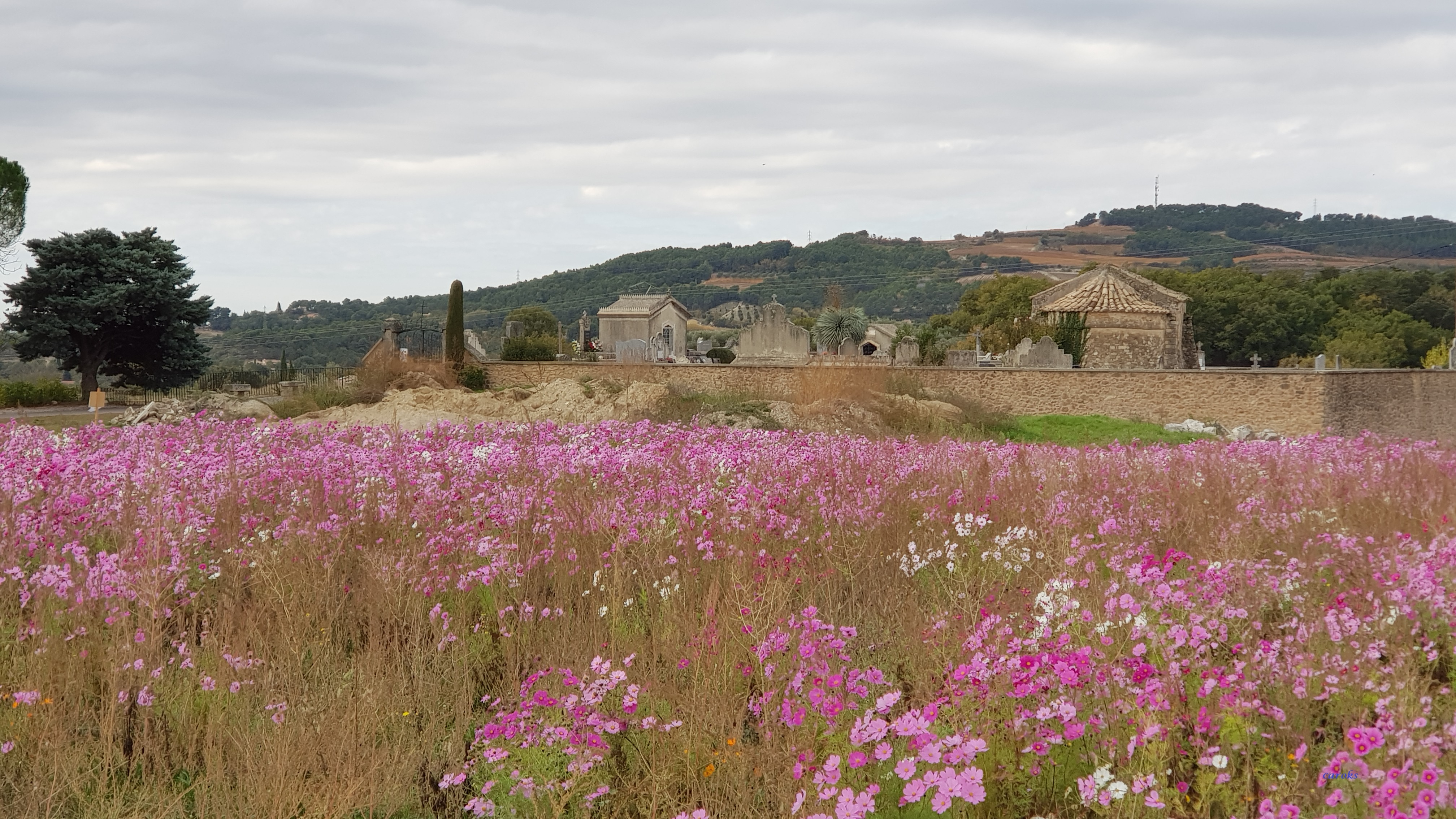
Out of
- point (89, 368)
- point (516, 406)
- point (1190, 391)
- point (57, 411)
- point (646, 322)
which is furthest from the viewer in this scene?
point (646, 322)

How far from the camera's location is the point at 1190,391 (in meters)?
24.4

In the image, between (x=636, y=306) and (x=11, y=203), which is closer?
(x=11, y=203)

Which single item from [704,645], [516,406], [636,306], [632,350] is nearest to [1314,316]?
[636,306]

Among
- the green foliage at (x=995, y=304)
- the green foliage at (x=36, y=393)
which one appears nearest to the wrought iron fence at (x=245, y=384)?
the green foliage at (x=36, y=393)

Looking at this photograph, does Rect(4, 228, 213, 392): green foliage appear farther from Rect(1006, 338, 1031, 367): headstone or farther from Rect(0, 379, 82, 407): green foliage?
Rect(1006, 338, 1031, 367): headstone

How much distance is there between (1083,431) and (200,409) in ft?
57.7

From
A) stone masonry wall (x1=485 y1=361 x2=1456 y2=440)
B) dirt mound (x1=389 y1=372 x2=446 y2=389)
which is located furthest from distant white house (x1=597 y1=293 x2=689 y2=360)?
stone masonry wall (x1=485 y1=361 x2=1456 y2=440)

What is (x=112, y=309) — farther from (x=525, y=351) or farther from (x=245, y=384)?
(x=525, y=351)

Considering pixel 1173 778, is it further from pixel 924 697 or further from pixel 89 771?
pixel 89 771

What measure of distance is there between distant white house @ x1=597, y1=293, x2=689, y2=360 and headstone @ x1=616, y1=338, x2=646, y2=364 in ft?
39.4

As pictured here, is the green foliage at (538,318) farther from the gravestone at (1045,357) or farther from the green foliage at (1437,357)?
the green foliage at (1437,357)

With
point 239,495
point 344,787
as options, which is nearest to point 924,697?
point 344,787

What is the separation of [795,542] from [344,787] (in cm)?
287

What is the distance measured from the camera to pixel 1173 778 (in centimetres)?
331
